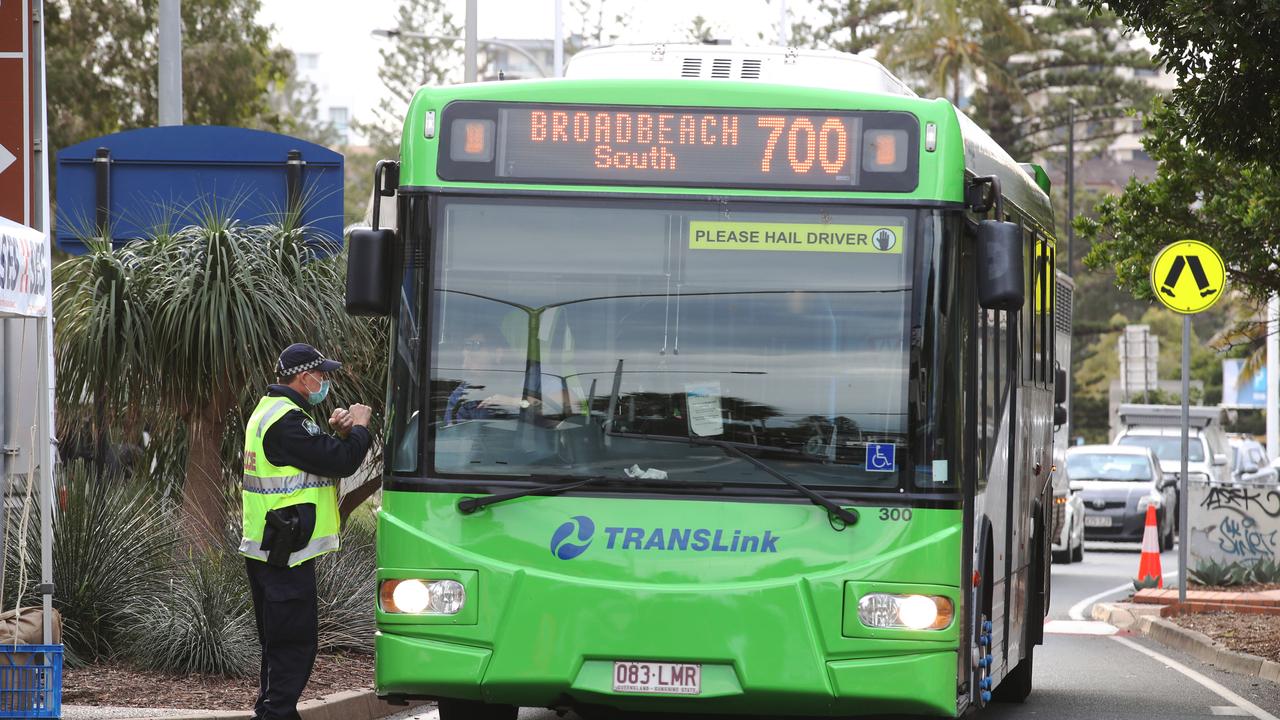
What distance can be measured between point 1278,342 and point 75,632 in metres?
39.6

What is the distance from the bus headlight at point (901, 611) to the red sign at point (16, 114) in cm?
586

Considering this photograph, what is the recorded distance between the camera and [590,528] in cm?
791

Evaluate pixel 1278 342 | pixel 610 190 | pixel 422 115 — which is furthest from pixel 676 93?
pixel 1278 342

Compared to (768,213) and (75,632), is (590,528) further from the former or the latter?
(75,632)

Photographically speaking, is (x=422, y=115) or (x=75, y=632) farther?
(x=75, y=632)

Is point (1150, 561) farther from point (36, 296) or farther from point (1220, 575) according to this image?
point (36, 296)

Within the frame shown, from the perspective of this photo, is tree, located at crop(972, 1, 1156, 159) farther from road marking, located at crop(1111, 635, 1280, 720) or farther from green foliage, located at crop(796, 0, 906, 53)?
road marking, located at crop(1111, 635, 1280, 720)

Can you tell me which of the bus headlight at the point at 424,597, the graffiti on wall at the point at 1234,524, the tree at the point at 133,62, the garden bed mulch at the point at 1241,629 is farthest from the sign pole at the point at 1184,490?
the tree at the point at 133,62

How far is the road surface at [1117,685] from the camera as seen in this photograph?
11.4 meters

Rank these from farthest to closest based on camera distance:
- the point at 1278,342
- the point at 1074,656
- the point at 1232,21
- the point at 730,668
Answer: the point at 1278,342, the point at 1074,656, the point at 1232,21, the point at 730,668

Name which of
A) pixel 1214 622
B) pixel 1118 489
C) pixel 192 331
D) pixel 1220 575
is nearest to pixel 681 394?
pixel 192 331

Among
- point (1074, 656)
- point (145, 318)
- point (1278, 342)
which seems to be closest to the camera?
point (145, 318)

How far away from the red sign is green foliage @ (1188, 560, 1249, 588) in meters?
12.4

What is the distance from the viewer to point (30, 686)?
26.3 ft
